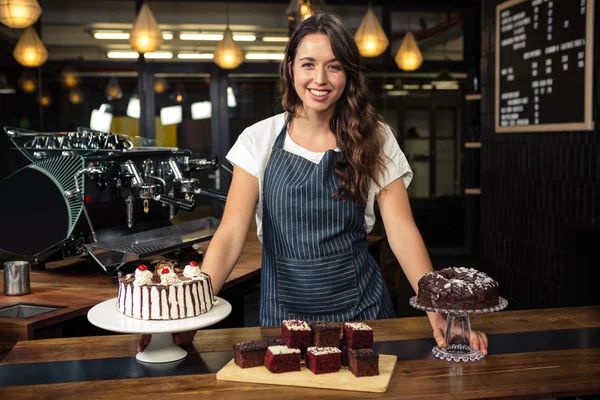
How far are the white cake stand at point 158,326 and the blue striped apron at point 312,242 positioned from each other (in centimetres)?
36

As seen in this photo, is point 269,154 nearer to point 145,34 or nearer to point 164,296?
point 164,296

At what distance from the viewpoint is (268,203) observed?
2.04 meters

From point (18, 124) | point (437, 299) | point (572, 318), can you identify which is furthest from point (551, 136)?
point (18, 124)

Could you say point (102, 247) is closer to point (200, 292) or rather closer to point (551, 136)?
point (200, 292)

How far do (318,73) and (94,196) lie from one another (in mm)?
1435

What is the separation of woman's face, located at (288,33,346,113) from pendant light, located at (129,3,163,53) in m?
4.49

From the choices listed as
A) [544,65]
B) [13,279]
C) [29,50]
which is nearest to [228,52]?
[29,50]

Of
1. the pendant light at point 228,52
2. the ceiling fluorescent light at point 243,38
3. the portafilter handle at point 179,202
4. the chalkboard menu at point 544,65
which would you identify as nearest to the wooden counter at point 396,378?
the portafilter handle at point 179,202

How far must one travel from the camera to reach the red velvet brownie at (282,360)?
1.47 metres

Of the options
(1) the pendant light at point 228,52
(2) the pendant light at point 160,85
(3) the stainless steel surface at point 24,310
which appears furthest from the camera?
(2) the pendant light at point 160,85

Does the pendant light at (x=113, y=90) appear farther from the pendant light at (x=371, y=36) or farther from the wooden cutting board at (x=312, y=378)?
the wooden cutting board at (x=312, y=378)

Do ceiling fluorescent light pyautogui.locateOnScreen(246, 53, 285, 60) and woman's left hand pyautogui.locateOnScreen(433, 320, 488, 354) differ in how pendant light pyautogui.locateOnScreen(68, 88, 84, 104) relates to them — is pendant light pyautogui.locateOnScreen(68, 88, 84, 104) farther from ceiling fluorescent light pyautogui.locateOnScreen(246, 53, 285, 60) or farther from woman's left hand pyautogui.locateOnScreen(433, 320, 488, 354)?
woman's left hand pyautogui.locateOnScreen(433, 320, 488, 354)

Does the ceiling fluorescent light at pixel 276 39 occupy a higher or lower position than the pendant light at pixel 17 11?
higher

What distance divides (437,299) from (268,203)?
64 cm
